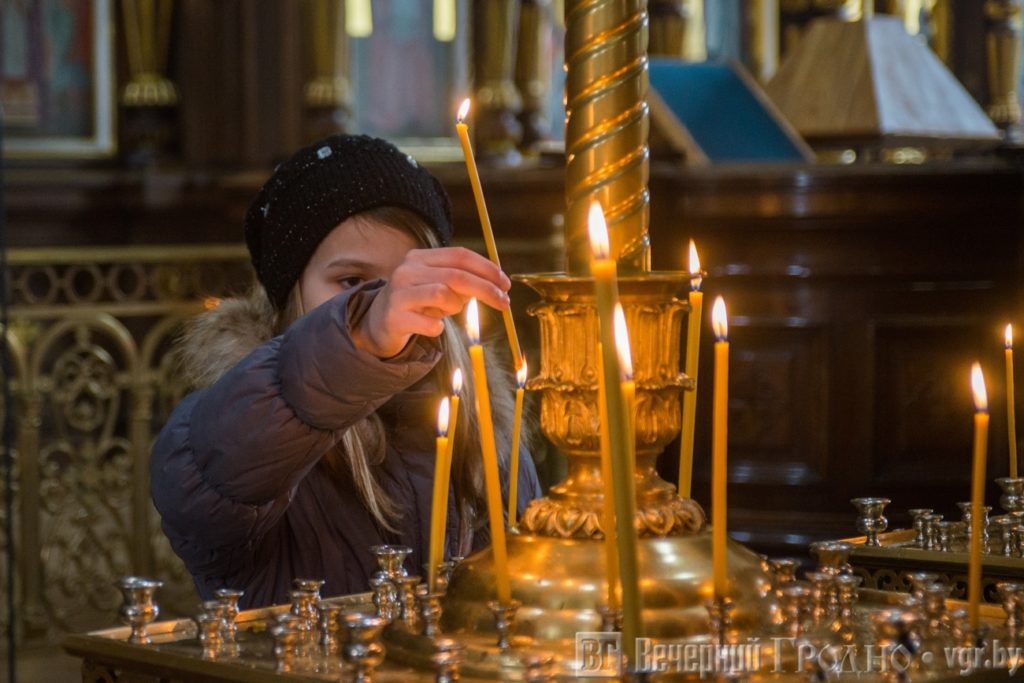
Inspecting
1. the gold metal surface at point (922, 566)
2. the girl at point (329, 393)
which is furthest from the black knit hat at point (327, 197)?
the gold metal surface at point (922, 566)

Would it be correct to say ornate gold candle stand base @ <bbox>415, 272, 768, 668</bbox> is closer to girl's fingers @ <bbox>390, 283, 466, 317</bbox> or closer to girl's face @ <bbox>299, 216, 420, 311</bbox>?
girl's fingers @ <bbox>390, 283, 466, 317</bbox>

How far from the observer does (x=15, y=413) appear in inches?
161

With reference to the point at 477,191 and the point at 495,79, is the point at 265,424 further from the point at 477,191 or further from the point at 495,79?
the point at 495,79

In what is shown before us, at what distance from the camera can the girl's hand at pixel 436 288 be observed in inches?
34.3

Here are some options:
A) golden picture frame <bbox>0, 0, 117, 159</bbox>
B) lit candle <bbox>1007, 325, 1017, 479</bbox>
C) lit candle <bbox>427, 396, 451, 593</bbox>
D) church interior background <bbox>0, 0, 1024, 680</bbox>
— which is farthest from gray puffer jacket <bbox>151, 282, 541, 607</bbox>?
golden picture frame <bbox>0, 0, 117, 159</bbox>

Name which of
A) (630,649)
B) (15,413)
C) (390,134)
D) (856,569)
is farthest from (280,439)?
(390,134)

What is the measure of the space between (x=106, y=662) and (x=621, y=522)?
0.36m

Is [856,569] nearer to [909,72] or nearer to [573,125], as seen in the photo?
[573,125]

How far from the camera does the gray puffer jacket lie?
1.02m

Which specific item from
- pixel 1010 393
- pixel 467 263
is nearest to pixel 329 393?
pixel 467 263

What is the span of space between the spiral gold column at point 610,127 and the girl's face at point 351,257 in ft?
2.76

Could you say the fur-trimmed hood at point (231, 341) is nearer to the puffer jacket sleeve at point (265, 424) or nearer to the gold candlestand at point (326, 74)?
the puffer jacket sleeve at point (265, 424)

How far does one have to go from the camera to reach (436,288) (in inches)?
34.4

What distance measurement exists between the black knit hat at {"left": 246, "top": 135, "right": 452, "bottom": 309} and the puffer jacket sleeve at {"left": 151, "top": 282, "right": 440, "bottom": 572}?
36 cm
